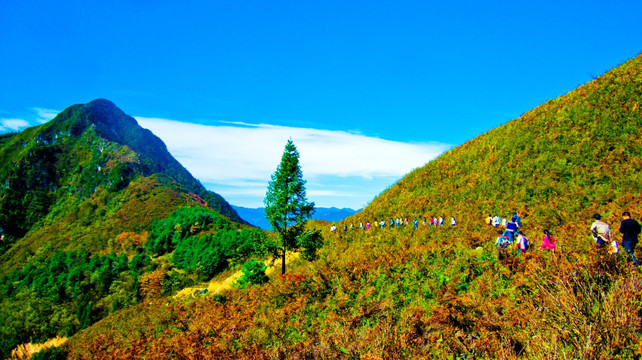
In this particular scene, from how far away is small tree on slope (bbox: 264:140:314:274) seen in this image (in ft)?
70.8

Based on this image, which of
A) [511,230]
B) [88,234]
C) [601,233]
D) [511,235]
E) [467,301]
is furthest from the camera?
[88,234]

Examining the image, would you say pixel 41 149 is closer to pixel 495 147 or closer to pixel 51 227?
pixel 51 227

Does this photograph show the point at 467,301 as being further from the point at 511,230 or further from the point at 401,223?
the point at 401,223

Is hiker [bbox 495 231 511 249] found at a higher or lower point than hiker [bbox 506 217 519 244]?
lower

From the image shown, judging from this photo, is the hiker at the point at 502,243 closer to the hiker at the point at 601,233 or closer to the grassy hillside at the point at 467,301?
the grassy hillside at the point at 467,301

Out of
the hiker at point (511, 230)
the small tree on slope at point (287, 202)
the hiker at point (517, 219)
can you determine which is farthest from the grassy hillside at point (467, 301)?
the small tree on slope at point (287, 202)

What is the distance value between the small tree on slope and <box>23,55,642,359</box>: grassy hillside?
25.2ft

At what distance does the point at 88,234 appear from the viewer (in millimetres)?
108938

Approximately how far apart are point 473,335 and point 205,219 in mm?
75410

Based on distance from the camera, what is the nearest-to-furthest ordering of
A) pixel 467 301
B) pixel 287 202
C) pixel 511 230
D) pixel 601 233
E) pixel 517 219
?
pixel 467 301 < pixel 601 233 < pixel 511 230 < pixel 517 219 < pixel 287 202

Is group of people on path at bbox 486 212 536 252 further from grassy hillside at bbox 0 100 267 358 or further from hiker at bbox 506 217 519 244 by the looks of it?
grassy hillside at bbox 0 100 267 358

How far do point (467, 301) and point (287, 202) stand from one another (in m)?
16.7

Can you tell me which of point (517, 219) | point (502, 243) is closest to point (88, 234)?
point (517, 219)

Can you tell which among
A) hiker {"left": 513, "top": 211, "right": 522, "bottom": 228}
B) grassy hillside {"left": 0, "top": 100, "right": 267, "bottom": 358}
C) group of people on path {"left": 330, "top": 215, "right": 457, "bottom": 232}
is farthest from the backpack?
grassy hillside {"left": 0, "top": 100, "right": 267, "bottom": 358}
